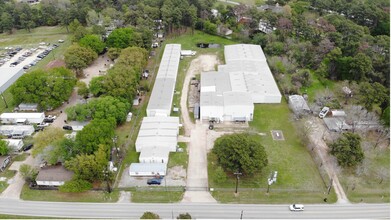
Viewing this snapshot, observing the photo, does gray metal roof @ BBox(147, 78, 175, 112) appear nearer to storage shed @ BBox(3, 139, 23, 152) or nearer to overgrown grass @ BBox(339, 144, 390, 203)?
storage shed @ BBox(3, 139, 23, 152)

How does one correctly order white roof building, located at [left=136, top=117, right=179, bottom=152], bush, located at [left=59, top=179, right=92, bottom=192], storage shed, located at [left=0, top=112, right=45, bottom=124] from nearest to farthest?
1. bush, located at [left=59, top=179, right=92, bottom=192]
2. white roof building, located at [left=136, top=117, right=179, bottom=152]
3. storage shed, located at [left=0, top=112, right=45, bottom=124]

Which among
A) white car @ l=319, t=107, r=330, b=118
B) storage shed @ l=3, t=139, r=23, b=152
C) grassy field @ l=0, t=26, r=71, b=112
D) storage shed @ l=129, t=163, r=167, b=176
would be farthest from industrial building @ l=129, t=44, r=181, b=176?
grassy field @ l=0, t=26, r=71, b=112

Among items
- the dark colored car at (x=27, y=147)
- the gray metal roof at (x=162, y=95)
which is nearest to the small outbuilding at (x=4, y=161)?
the dark colored car at (x=27, y=147)

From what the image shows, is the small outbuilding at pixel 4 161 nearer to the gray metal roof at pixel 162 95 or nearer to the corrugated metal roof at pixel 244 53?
the gray metal roof at pixel 162 95

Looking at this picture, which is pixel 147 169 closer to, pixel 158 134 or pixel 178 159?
pixel 178 159

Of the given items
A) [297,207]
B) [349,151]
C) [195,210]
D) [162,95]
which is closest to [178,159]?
[195,210]

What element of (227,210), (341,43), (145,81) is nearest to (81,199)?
(227,210)

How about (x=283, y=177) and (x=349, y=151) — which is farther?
(x=283, y=177)
